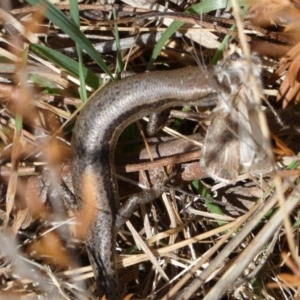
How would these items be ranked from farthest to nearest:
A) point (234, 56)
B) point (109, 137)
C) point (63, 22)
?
point (109, 137) → point (63, 22) → point (234, 56)

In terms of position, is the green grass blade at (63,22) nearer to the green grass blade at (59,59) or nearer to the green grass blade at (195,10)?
the green grass blade at (59,59)

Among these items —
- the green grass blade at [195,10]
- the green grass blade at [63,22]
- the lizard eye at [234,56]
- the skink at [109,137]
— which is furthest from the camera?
the green grass blade at [195,10]

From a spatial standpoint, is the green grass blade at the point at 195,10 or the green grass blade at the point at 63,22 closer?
the green grass blade at the point at 63,22

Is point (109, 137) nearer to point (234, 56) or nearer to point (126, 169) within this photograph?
point (126, 169)

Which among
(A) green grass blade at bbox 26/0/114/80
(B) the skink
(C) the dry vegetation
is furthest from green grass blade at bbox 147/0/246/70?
(A) green grass blade at bbox 26/0/114/80

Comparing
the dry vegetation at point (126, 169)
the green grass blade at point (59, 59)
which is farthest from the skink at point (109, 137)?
the green grass blade at point (59, 59)

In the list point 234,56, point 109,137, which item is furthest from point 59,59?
point 234,56
